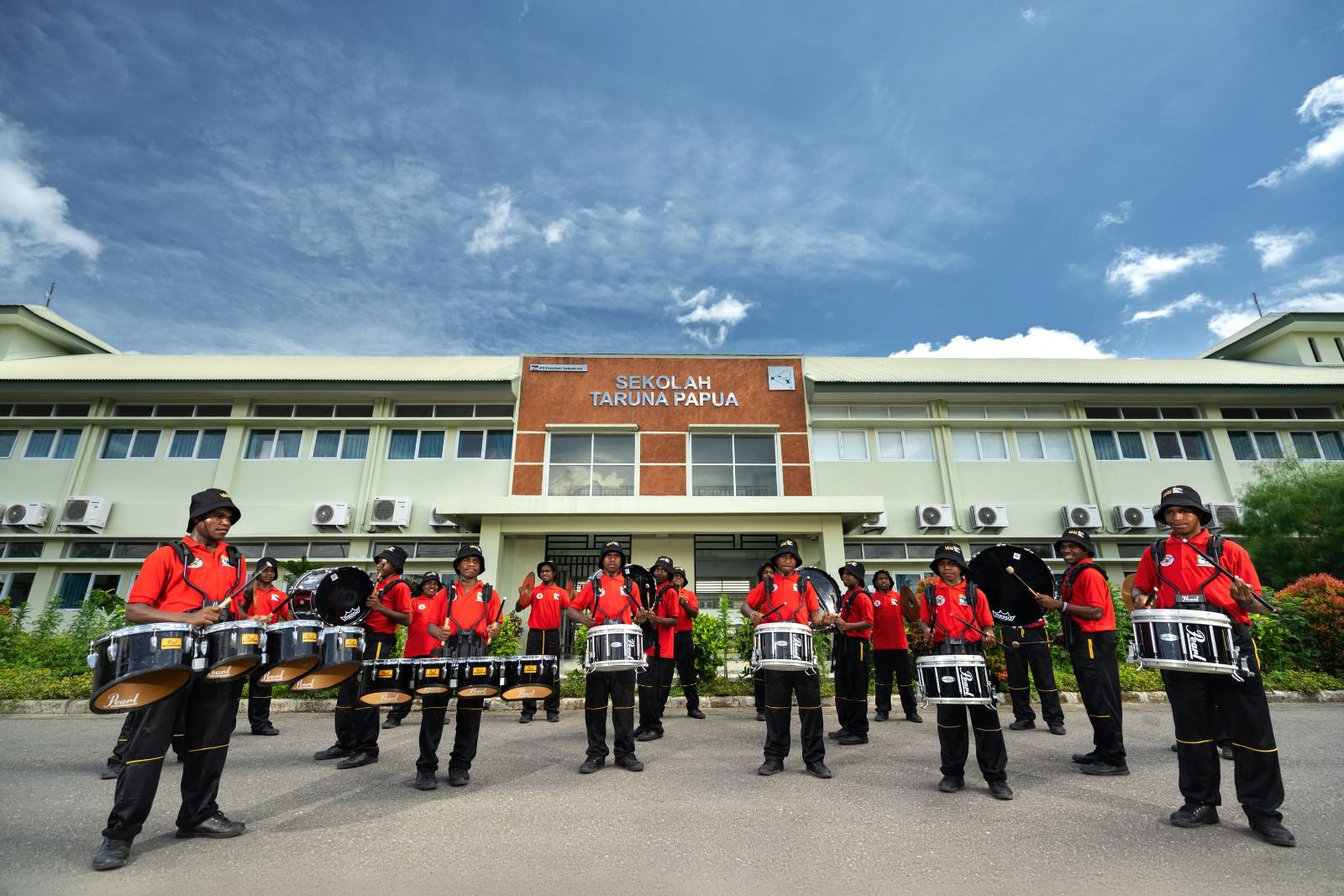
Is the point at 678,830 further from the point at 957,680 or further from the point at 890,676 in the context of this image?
the point at 890,676

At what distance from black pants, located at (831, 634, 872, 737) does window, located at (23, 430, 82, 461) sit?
2315 centimetres

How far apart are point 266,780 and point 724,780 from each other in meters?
4.13

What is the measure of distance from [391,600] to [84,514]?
55.4 ft

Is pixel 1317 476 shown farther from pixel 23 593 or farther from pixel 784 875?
pixel 23 593

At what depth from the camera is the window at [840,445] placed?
64.3 ft

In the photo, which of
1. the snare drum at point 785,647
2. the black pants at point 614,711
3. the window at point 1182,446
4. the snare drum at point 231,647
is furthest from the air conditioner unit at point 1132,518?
the snare drum at point 231,647

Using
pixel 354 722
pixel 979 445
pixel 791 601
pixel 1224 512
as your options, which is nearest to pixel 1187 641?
pixel 791 601

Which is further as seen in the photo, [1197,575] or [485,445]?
[485,445]

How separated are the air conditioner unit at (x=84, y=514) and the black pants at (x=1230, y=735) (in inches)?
947

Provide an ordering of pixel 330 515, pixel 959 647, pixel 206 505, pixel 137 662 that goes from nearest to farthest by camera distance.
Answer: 1. pixel 137 662
2. pixel 206 505
3. pixel 959 647
4. pixel 330 515

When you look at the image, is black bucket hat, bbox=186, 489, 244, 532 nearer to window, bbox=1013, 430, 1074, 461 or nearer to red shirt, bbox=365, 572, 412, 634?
red shirt, bbox=365, 572, 412, 634

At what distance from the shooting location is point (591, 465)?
1912cm

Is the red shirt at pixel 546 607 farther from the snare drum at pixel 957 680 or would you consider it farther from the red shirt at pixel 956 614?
the snare drum at pixel 957 680

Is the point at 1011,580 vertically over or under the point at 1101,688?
over
